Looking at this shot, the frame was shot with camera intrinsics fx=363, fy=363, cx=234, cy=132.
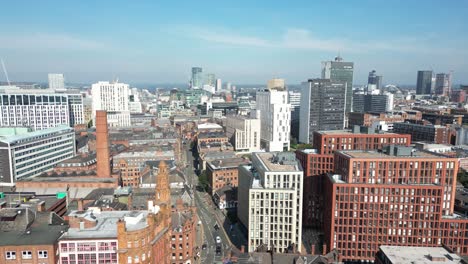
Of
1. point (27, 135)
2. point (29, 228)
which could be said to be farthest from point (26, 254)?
point (27, 135)

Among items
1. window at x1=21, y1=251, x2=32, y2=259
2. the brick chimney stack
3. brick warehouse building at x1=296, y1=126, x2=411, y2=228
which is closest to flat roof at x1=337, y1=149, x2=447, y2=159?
brick warehouse building at x1=296, y1=126, x2=411, y2=228

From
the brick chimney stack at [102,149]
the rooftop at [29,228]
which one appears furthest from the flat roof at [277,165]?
the brick chimney stack at [102,149]

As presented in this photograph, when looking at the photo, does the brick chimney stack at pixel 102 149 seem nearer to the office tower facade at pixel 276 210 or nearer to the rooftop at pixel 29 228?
the rooftop at pixel 29 228

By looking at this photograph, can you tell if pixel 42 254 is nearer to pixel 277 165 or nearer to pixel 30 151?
pixel 277 165

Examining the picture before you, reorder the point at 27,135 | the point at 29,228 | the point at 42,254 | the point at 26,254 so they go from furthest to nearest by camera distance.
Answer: the point at 27,135, the point at 29,228, the point at 26,254, the point at 42,254

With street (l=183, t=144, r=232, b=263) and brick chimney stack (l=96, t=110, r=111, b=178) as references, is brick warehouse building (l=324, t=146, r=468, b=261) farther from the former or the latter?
brick chimney stack (l=96, t=110, r=111, b=178)
